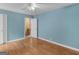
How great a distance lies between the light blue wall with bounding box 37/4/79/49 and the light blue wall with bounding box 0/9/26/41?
91cm

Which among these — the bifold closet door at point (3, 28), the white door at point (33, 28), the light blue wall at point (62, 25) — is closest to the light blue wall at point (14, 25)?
the bifold closet door at point (3, 28)

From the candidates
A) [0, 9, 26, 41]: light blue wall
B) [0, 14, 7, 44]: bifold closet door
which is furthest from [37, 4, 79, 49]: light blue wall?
[0, 14, 7, 44]: bifold closet door

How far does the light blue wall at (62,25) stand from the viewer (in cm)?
391

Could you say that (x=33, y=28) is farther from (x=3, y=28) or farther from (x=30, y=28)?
(x=3, y=28)

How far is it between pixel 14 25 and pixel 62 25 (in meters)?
1.92

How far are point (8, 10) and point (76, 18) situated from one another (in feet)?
8.09

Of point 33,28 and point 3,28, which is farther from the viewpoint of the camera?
point 33,28

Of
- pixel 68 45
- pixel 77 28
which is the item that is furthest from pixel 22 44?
pixel 77 28

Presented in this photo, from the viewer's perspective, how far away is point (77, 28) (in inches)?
151

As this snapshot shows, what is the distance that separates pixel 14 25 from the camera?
15.0 feet

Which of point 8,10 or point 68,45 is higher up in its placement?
point 8,10

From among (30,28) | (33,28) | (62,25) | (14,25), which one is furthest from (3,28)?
(62,25)

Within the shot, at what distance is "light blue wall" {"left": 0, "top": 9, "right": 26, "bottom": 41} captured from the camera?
171 inches
